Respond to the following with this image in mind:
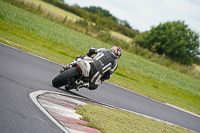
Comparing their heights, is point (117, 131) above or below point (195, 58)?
below

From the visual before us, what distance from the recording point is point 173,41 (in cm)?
5381

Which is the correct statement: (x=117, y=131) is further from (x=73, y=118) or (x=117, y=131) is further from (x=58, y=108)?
(x=58, y=108)

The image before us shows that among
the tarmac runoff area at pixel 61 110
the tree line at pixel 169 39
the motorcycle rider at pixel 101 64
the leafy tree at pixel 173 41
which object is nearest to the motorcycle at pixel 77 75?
the motorcycle rider at pixel 101 64

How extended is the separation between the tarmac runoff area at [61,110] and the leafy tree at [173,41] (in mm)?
48539

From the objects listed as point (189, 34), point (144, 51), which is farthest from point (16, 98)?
point (189, 34)

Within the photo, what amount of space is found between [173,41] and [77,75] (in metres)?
50.1

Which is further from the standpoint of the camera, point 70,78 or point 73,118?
point 70,78

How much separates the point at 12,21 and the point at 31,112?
61.8ft

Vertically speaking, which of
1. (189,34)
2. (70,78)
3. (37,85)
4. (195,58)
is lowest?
(37,85)

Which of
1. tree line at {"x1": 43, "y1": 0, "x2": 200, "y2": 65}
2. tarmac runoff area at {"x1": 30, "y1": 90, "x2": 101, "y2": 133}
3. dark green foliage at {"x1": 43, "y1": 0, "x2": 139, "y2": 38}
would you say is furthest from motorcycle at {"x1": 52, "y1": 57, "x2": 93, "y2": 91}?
tree line at {"x1": 43, "y1": 0, "x2": 200, "y2": 65}

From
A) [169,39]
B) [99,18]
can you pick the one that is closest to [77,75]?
[99,18]

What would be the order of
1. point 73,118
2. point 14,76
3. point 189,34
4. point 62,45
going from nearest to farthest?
point 73,118 < point 14,76 < point 62,45 < point 189,34

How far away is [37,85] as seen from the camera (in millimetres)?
6648

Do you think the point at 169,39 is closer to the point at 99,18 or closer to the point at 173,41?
the point at 173,41
